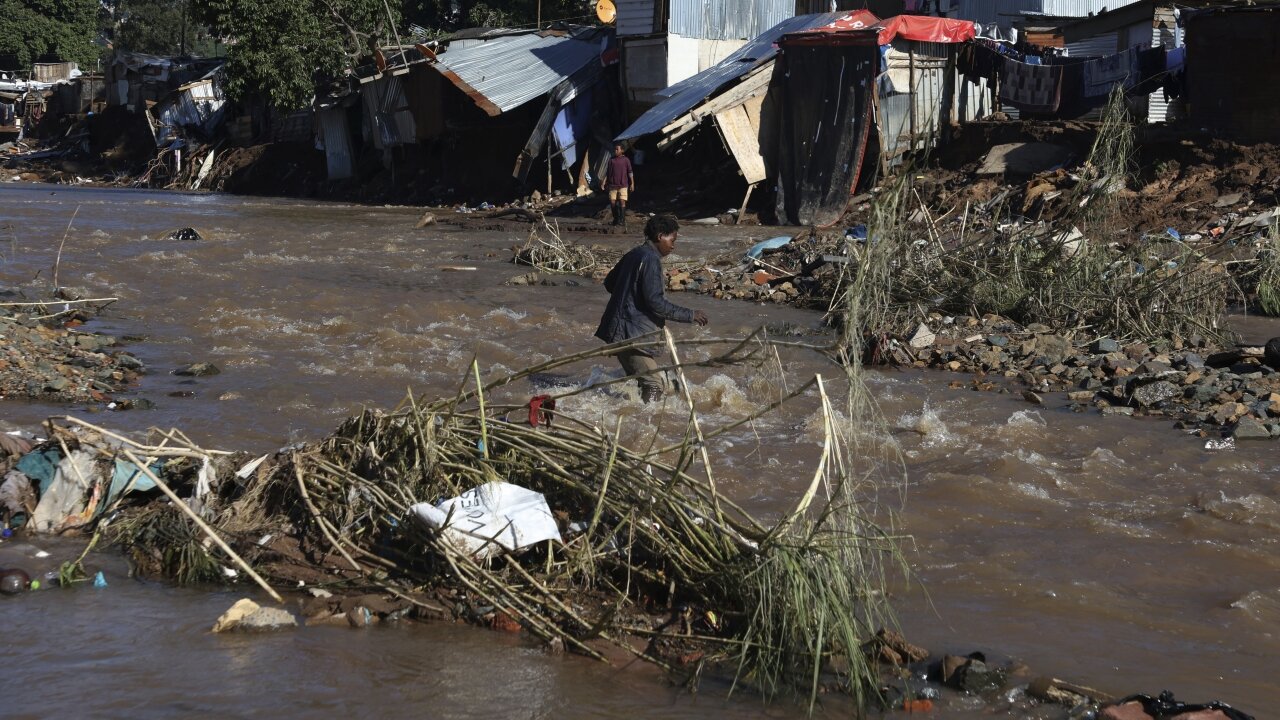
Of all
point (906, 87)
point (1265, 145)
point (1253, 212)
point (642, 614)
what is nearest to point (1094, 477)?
point (642, 614)

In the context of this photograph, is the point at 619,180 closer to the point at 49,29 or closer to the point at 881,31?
the point at 881,31

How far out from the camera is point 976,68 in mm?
18094

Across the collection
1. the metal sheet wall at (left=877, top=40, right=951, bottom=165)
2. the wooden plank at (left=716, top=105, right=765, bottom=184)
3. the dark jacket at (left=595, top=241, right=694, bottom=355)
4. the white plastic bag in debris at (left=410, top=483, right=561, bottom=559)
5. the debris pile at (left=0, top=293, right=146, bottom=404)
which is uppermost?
the metal sheet wall at (left=877, top=40, right=951, bottom=165)

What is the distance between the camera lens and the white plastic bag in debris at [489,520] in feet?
13.0

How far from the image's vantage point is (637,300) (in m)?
6.79

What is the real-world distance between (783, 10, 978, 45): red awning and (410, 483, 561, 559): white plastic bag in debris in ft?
44.1

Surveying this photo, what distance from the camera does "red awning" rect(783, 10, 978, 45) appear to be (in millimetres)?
16266

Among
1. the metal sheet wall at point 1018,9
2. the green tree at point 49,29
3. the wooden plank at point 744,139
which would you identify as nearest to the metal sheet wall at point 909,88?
the wooden plank at point 744,139

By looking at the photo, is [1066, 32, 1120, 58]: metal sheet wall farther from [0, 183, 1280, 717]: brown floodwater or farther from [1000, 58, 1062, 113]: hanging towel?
[0, 183, 1280, 717]: brown floodwater

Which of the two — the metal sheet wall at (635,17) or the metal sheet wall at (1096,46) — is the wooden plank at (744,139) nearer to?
the metal sheet wall at (635,17)

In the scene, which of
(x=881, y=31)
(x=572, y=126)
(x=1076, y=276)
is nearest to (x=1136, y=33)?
(x=881, y=31)

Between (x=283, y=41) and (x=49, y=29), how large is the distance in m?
25.5

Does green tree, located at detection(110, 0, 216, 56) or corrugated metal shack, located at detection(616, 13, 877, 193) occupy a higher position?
green tree, located at detection(110, 0, 216, 56)

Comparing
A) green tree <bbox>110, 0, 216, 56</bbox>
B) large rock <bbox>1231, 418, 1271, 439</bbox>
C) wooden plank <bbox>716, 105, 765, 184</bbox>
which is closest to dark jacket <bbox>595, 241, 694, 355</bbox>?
large rock <bbox>1231, 418, 1271, 439</bbox>
